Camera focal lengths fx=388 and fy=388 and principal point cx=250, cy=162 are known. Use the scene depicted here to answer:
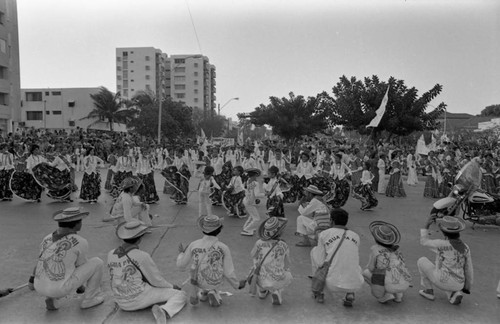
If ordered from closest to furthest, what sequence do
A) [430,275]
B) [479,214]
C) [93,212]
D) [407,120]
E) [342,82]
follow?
[430,275], [479,214], [93,212], [407,120], [342,82]

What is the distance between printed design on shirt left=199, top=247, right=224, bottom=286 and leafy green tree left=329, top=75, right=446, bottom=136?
18.1m

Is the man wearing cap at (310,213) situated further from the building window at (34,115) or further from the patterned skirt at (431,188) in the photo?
the building window at (34,115)

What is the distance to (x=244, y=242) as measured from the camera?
7109 mm

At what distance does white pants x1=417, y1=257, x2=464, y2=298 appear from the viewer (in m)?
4.39

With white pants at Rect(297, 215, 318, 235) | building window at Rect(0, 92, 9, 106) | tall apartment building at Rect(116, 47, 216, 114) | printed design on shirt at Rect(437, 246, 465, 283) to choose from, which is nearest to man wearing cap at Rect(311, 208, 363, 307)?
printed design on shirt at Rect(437, 246, 465, 283)

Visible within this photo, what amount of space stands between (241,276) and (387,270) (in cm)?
199

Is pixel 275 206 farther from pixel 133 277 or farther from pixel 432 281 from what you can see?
pixel 133 277

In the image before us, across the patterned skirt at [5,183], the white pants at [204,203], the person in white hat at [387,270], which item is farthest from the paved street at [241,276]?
the patterned skirt at [5,183]

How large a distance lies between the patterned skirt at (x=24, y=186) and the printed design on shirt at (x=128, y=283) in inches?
336

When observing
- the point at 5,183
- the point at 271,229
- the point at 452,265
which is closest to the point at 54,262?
the point at 271,229

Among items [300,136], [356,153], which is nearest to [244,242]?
[356,153]

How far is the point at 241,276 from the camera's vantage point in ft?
17.6

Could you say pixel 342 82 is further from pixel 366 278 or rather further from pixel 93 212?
pixel 366 278

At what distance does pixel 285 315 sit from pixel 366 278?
107cm
